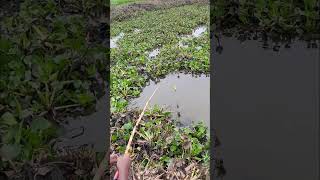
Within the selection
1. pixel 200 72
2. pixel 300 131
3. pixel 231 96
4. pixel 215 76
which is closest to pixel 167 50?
pixel 200 72

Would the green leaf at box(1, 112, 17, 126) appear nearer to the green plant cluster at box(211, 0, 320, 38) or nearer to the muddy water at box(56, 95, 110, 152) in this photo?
the muddy water at box(56, 95, 110, 152)

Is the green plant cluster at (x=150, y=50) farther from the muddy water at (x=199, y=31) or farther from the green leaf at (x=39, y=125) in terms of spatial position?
the green leaf at (x=39, y=125)

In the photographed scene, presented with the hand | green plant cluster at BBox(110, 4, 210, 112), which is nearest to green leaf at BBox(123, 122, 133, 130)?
green plant cluster at BBox(110, 4, 210, 112)

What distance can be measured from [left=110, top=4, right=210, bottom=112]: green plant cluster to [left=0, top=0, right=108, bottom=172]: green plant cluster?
0.43 metres

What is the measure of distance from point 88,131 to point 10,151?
3.88 ft

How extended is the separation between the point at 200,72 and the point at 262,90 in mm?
2090

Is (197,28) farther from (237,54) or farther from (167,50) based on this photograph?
(237,54)

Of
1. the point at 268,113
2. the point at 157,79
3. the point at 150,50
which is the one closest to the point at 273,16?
the point at 157,79

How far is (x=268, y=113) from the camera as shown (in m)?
4.90

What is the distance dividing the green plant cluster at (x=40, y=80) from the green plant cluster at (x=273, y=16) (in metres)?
2.83

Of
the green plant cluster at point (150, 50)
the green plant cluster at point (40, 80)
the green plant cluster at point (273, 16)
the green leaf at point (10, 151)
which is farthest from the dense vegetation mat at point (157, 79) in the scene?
the green leaf at point (10, 151)

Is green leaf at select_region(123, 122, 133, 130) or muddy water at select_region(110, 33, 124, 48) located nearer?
green leaf at select_region(123, 122, 133, 130)

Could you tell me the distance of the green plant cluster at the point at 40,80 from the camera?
406 cm

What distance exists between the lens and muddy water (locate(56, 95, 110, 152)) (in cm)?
455
